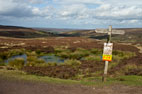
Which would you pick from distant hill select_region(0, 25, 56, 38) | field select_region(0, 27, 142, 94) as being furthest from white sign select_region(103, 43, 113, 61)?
distant hill select_region(0, 25, 56, 38)

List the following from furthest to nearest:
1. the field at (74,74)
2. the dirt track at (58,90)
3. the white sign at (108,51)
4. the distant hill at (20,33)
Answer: the distant hill at (20,33)
the white sign at (108,51)
the field at (74,74)
the dirt track at (58,90)

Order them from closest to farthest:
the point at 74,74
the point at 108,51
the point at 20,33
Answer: the point at 108,51 < the point at 74,74 < the point at 20,33

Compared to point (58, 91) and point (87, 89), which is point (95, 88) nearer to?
point (87, 89)

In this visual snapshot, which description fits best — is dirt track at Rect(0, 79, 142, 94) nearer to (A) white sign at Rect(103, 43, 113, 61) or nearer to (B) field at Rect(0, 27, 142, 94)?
(B) field at Rect(0, 27, 142, 94)

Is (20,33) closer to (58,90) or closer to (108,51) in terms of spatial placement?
(108,51)

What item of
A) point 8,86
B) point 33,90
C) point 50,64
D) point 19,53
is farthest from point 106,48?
point 19,53

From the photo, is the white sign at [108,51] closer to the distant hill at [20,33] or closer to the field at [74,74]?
the field at [74,74]

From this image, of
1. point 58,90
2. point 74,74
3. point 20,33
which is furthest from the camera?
point 20,33

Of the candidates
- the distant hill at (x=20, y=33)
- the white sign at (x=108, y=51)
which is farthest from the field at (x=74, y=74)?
the distant hill at (x=20, y=33)

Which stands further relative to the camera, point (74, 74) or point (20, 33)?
point (20, 33)

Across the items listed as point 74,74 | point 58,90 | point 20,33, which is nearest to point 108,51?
point 58,90

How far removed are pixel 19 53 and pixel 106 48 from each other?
81.1 feet

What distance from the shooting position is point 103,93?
28.2 feet

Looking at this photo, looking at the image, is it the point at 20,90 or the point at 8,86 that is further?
the point at 8,86
